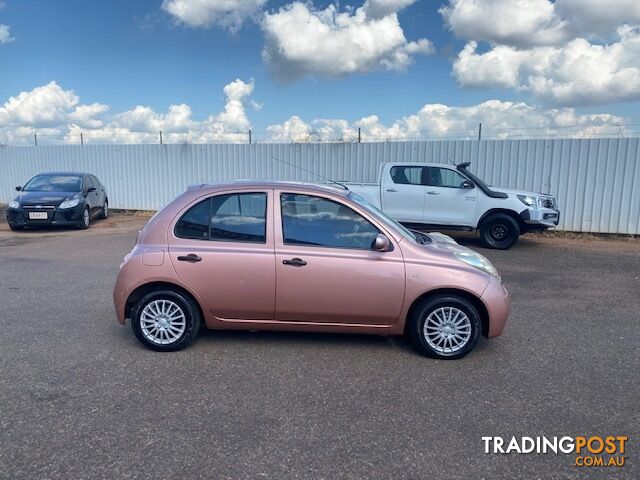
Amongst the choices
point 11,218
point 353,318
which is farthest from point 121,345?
point 11,218

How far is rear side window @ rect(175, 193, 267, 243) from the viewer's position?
4.59 meters

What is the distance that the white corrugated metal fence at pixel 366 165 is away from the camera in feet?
40.5

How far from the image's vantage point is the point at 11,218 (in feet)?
43.5

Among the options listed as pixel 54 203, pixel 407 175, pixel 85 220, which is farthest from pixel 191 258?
pixel 85 220

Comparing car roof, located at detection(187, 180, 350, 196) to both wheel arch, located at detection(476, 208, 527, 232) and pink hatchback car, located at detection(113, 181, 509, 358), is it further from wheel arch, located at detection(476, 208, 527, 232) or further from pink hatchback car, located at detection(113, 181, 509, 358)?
wheel arch, located at detection(476, 208, 527, 232)

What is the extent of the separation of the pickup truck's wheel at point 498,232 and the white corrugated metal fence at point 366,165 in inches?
128

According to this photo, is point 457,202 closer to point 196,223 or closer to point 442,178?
point 442,178

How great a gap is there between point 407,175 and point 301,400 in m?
7.86

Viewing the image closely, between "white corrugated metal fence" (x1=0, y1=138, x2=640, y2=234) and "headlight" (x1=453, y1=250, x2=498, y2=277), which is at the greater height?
"white corrugated metal fence" (x1=0, y1=138, x2=640, y2=234)

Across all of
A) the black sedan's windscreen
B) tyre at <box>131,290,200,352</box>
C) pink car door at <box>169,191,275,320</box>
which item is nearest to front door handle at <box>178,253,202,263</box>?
pink car door at <box>169,191,275,320</box>

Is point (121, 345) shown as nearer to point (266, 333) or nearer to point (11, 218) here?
point (266, 333)

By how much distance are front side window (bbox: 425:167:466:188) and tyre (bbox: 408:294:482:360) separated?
6.57 m

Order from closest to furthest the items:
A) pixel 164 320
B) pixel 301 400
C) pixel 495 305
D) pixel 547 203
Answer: pixel 301 400 → pixel 495 305 → pixel 164 320 → pixel 547 203

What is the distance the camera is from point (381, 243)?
14.3 ft
